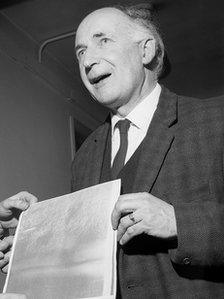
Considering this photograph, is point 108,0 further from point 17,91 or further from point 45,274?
point 45,274

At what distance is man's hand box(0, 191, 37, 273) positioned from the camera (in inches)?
45.8

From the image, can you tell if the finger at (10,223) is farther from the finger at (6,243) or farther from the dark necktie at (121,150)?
the dark necktie at (121,150)

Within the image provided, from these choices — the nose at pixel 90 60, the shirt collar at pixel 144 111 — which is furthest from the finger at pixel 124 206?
the nose at pixel 90 60

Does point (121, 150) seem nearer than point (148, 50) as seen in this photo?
Yes

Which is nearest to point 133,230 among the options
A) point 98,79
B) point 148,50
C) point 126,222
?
point 126,222

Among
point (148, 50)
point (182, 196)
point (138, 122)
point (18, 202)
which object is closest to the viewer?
point (182, 196)

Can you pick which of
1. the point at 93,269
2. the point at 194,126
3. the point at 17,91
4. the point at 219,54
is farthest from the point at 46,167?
the point at 93,269

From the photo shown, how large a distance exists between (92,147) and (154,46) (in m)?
0.35

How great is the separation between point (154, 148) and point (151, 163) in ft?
0.15

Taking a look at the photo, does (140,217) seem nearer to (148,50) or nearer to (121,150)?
(121,150)

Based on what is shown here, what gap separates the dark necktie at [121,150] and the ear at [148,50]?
22 cm

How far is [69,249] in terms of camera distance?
951mm

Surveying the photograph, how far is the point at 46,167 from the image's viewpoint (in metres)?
3.44

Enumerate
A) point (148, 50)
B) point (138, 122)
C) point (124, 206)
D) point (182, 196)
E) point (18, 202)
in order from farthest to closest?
point (148, 50) → point (138, 122) → point (18, 202) → point (182, 196) → point (124, 206)
